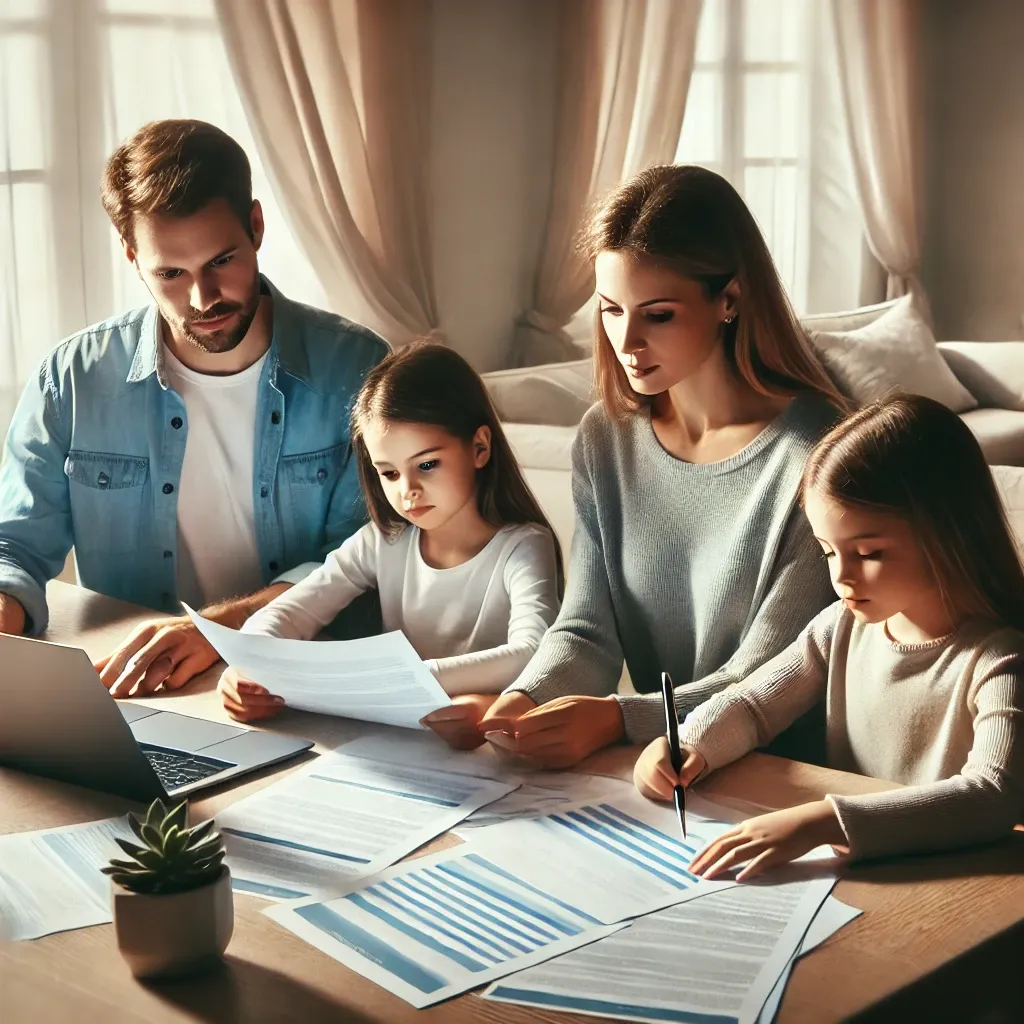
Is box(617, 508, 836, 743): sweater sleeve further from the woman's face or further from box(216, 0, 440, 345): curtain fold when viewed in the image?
box(216, 0, 440, 345): curtain fold

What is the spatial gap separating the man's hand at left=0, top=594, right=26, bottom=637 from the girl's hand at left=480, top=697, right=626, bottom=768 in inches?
31.2

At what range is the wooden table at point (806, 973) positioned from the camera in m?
0.85

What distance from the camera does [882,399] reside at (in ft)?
4.13

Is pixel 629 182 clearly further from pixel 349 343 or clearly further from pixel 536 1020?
pixel 536 1020

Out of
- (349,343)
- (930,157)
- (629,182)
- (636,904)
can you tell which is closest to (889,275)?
(930,157)

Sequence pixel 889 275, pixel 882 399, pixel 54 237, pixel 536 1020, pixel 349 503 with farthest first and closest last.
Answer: pixel 889 275
pixel 54 237
pixel 349 503
pixel 882 399
pixel 536 1020

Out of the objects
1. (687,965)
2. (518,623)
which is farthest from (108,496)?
(687,965)

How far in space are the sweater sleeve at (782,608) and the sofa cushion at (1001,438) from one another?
3.11 m

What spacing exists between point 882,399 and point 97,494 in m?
1.22

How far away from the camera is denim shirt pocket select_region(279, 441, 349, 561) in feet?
6.51

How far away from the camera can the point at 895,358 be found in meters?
4.52

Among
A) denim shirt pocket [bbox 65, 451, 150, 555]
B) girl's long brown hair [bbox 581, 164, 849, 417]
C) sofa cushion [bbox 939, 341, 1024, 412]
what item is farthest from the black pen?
sofa cushion [bbox 939, 341, 1024, 412]

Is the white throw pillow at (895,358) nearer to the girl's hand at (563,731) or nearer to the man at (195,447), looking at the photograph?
A: the man at (195,447)

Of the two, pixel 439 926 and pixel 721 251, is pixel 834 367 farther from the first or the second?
pixel 439 926
